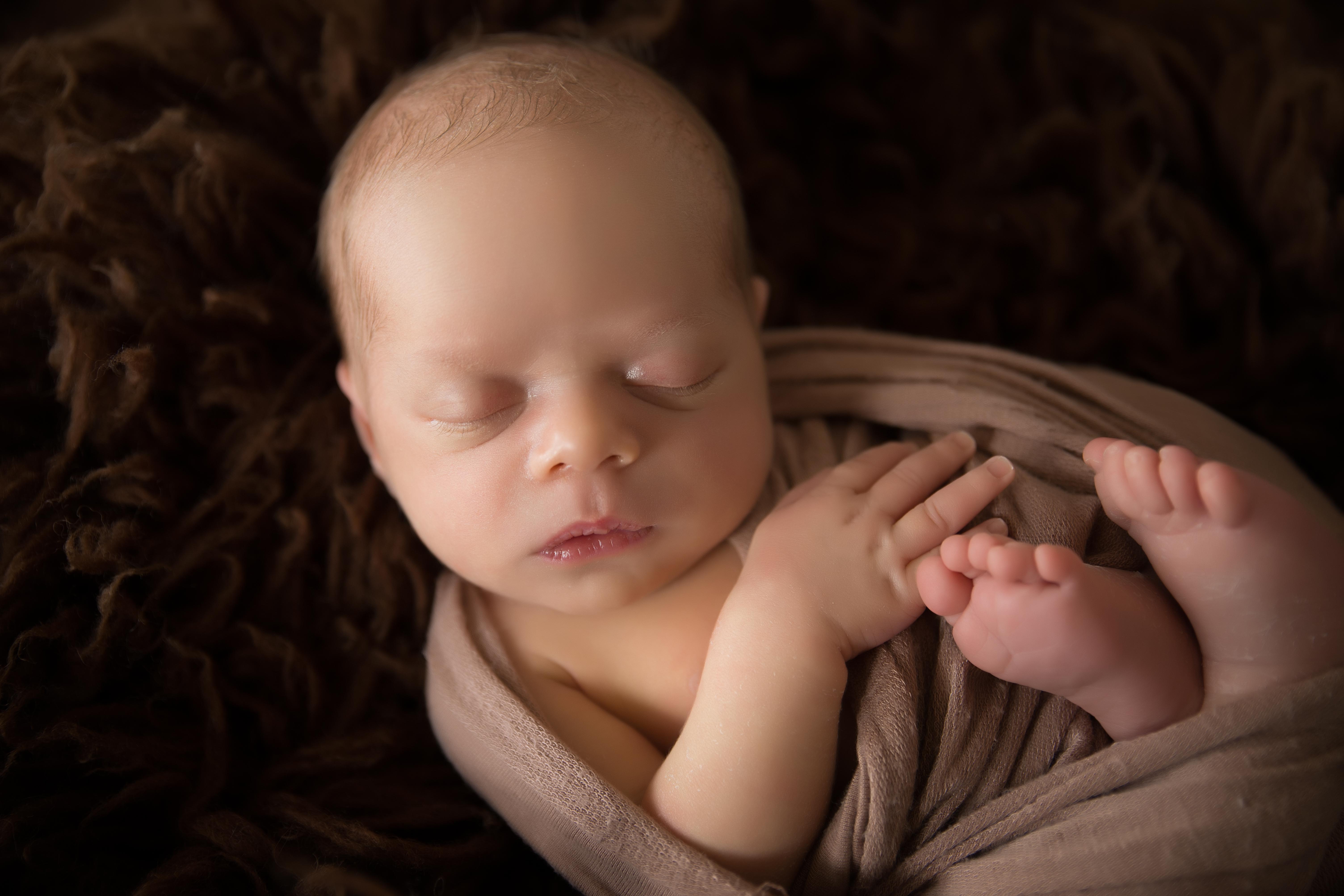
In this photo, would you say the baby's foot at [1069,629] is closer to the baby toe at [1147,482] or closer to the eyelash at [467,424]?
the baby toe at [1147,482]

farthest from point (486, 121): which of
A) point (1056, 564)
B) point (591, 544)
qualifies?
point (1056, 564)

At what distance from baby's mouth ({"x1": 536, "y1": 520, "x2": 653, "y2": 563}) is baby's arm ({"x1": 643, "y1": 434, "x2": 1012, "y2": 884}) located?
0.12m

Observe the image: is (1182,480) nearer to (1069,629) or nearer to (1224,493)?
(1224,493)

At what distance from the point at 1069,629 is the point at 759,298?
1.73 feet

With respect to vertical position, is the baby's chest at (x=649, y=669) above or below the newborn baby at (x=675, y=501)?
below

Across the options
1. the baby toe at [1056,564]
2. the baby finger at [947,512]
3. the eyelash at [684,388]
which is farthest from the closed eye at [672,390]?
the baby toe at [1056,564]

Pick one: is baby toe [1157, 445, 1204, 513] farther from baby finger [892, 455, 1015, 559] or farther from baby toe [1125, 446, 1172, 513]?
baby finger [892, 455, 1015, 559]

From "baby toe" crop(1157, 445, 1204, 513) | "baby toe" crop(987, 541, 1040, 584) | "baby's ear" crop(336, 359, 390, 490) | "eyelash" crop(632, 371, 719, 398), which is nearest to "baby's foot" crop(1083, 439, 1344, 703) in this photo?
"baby toe" crop(1157, 445, 1204, 513)

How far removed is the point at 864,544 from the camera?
35.6 inches

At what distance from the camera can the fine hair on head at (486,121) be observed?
0.91m

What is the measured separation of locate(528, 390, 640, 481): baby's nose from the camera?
85 centimetres

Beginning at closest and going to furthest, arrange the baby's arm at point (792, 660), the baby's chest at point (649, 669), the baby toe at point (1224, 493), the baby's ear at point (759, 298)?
the baby toe at point (1224, 493) < the baby's arm at point (792, 660) < the baby's chest at point (649, 669) < the baby's ear at point (759, 298)

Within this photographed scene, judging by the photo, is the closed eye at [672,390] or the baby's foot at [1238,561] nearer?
the baby's foot at [1238,561]

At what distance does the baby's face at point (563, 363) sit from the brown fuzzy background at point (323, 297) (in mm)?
226
